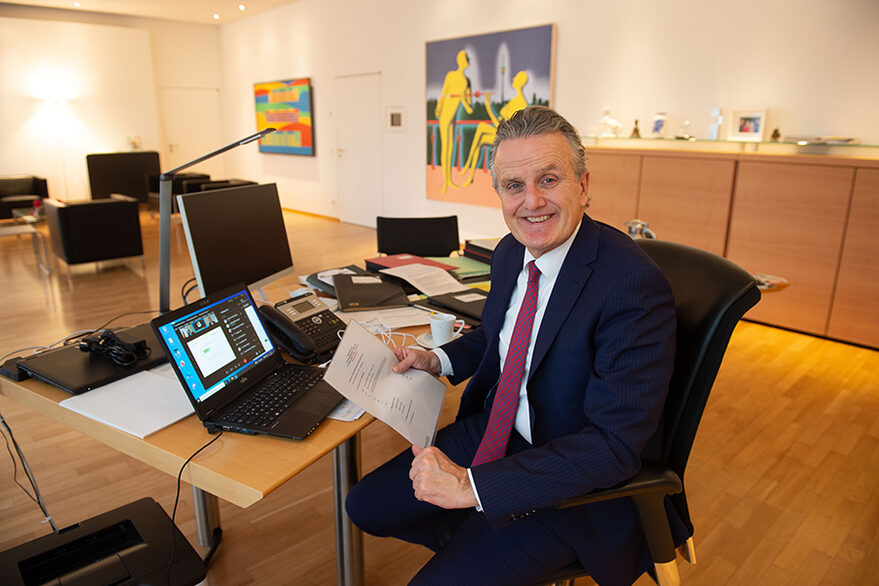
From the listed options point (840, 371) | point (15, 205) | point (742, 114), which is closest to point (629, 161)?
point (742, 114)

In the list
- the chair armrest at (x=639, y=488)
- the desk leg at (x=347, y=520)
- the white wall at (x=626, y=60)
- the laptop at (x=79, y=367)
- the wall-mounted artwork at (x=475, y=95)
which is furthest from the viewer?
the wall-mounted artwork at (x=475, y=95)

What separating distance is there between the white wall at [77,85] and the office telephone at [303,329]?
1056 centimetres

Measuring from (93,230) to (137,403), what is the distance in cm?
548

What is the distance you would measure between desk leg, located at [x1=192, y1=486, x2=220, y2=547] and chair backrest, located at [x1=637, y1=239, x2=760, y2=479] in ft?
5.28

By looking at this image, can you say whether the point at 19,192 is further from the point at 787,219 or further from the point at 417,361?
the point at 787,219

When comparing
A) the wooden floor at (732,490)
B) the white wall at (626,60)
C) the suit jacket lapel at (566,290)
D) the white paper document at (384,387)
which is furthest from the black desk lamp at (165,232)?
the white wall at (626,60)

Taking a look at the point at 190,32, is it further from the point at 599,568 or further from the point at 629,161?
the point at 599,568

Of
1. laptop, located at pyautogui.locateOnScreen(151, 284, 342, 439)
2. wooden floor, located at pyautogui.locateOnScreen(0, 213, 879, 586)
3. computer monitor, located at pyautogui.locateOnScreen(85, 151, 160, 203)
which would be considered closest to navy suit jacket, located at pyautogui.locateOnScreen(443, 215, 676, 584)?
laptop, located at pyautogui.locateOnScreen(151, 284, 342, 439)

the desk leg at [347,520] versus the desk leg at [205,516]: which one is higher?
the desk leg at [347,520]

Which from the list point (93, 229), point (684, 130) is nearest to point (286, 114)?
point (93, 229)

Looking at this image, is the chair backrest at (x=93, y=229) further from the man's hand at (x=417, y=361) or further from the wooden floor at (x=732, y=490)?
the man's hand at (x=417, y=361)

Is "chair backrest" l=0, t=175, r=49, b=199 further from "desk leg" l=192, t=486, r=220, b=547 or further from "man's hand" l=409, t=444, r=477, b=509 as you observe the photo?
"man's hand" l=409, t=444, r=477, b=509

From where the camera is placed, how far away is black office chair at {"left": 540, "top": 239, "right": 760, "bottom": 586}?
119 cm

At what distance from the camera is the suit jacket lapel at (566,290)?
1.29 meters
